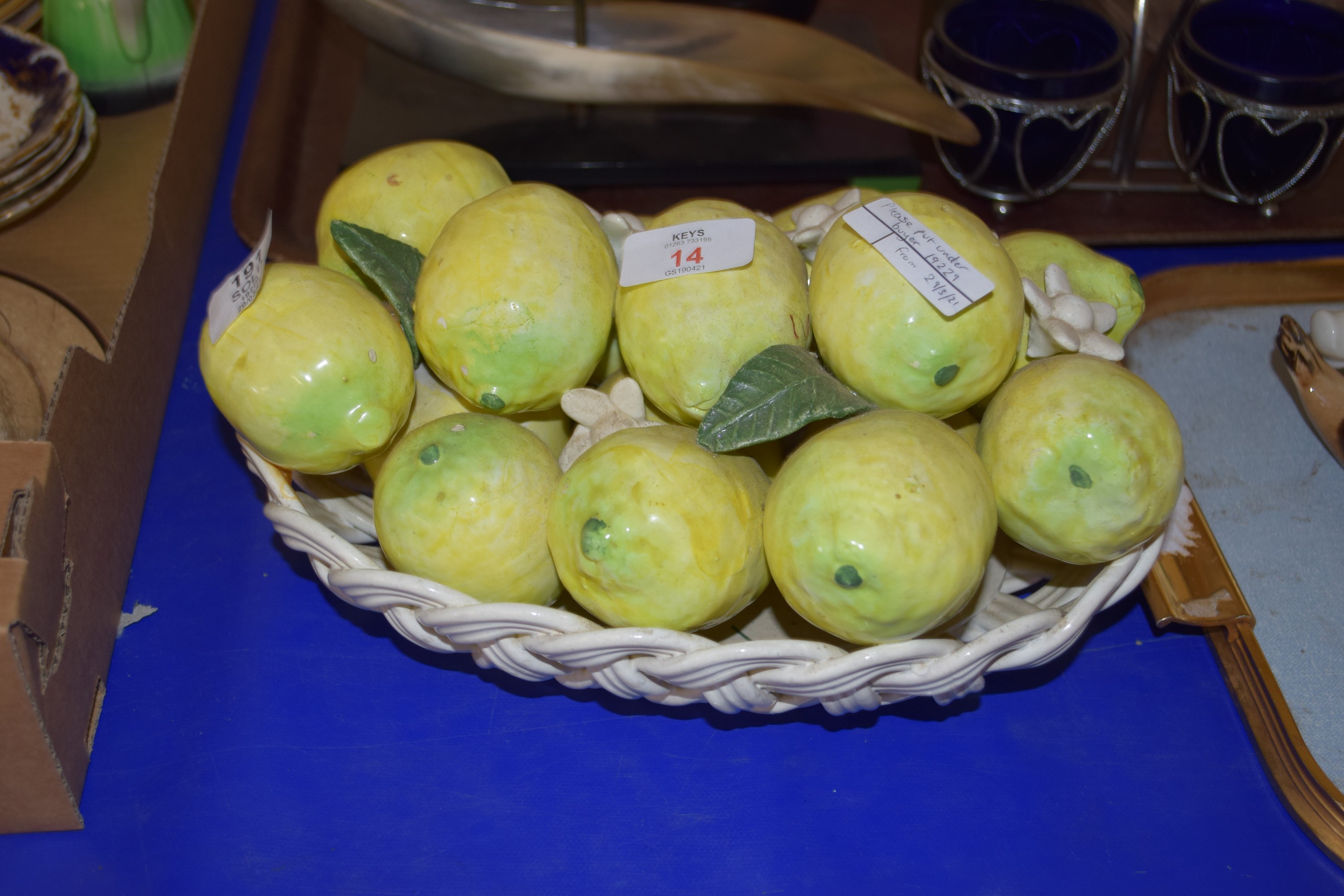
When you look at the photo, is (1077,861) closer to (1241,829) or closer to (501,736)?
(1241,829)

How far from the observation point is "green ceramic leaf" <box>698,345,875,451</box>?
0.68 m

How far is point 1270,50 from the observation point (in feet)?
4.20

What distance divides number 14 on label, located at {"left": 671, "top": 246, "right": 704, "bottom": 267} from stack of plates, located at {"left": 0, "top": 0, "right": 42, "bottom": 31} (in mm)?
1247

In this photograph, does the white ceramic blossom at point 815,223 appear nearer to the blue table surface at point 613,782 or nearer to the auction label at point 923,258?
the auction label at point 923,258

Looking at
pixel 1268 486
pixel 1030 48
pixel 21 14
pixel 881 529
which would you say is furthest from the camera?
pixel 21 14

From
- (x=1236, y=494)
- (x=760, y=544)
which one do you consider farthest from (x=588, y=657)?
(x=1236, y=494)

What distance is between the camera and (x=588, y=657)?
680mm

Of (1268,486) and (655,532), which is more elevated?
(655,532)

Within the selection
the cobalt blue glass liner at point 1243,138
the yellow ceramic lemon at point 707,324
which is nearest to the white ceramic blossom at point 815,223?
the yellow ceramic lemon at point 707,324

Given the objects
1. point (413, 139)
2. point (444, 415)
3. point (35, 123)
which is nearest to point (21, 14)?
point (35, 123)

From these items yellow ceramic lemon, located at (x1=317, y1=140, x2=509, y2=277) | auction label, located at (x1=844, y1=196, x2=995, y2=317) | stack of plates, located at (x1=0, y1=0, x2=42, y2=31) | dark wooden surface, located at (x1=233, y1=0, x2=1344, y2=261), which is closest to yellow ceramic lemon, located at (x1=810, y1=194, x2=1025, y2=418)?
auction label, located at (x1=844, y1=196, x2=995, y2=317)

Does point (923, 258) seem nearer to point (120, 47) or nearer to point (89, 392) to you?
point (89, 392)

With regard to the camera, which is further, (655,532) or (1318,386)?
(1318,386)

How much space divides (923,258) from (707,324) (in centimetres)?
16
